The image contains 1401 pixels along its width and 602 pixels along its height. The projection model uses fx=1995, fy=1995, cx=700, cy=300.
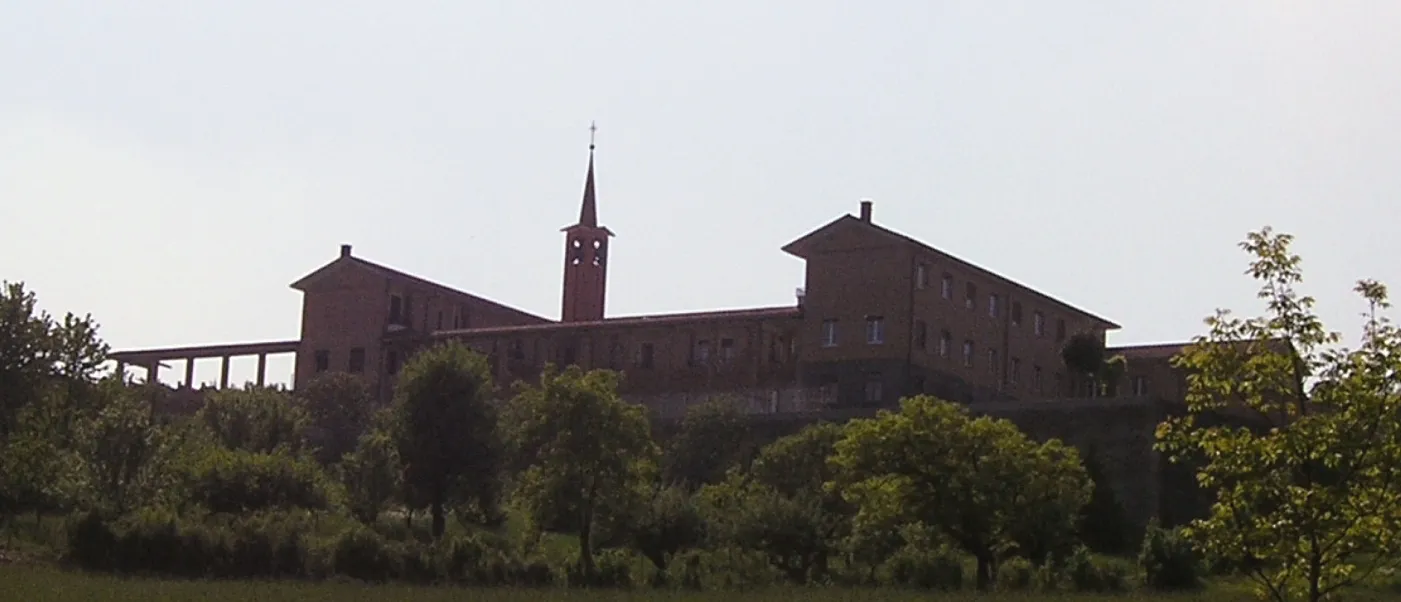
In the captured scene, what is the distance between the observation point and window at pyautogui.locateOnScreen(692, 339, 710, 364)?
7731cm

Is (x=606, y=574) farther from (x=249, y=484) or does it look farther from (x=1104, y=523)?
(x=1104, y=523)

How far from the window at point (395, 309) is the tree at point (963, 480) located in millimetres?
39929

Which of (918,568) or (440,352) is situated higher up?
(440,352)

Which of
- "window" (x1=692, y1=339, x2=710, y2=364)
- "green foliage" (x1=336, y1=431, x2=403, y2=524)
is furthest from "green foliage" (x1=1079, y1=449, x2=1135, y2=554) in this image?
"window" (x1=692, y1=339, x2=710, y2=364)

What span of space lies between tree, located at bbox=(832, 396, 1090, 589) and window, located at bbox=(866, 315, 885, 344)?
2143 cm

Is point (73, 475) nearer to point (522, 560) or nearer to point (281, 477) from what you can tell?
point (281, 477)

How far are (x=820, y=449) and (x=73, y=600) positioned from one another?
89.1ft

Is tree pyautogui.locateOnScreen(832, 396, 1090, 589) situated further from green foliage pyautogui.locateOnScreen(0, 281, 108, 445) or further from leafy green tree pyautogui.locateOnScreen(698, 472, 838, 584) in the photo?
green foliage pyautogui.locateOnScreen(0, 281, 108, 445)

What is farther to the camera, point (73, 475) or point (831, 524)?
point (73, 475)

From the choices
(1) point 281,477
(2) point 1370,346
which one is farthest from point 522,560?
(2) point 1370,346

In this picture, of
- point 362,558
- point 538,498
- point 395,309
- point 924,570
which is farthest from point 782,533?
point 395,309

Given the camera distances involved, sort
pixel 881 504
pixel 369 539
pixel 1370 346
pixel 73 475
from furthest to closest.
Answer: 1. pixel 73 475
2. pixel 881 504
3. pixel 369 539
4. pixel 1370 346

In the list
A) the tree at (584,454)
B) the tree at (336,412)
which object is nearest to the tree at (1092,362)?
the tree at (584,454)

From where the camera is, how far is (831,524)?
48.4 meters
